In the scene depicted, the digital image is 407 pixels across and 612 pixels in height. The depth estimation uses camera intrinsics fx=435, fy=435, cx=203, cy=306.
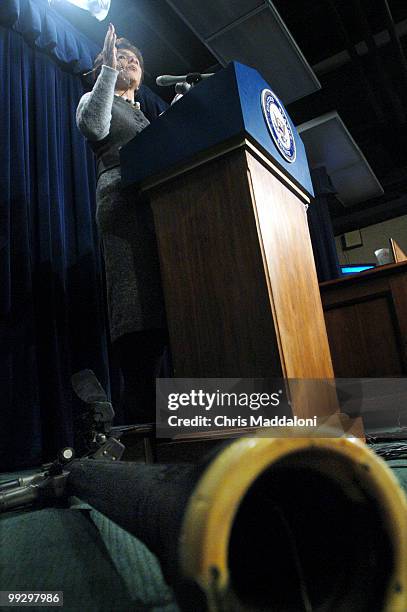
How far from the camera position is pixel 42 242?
6.94 ft

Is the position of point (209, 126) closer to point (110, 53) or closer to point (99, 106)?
point (99, 106)

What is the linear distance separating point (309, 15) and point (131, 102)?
241 cm

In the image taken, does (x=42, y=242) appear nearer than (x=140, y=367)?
No

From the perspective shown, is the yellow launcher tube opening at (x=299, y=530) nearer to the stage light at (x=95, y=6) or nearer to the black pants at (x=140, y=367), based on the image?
the black pants at (x=140, y=367)

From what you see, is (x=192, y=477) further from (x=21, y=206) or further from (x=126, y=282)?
(x=21, y=206)

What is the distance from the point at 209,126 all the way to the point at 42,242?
4.48ft

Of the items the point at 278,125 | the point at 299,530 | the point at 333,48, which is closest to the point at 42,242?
the point at 278,125

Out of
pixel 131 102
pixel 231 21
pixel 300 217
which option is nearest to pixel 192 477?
pixel 300 217

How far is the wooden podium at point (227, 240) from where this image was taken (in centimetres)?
94

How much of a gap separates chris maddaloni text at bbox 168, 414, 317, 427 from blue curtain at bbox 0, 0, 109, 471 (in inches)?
43.1

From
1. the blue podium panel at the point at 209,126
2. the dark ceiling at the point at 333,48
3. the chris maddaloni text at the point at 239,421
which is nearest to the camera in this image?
the chris maddaloni text at the point at 239,421

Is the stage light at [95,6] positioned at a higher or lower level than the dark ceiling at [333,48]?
lower

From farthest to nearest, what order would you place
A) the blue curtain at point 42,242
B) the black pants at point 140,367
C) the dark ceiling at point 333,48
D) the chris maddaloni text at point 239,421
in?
the dark ceiling at point 333,48 < the blue curtain at point 42,242 < the black pants at point 140,367 < the chris maddaloni text at point 239,421

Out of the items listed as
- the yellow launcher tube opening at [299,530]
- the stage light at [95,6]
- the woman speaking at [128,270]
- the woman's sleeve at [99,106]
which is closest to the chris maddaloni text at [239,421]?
the woman speaking at [128,270]
